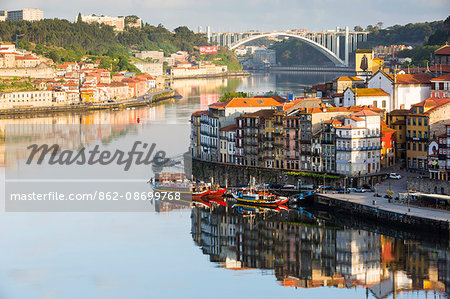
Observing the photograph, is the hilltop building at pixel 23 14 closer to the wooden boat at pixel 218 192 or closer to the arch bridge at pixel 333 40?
the arch bridge at pixel 333 40

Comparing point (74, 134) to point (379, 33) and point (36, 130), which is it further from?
point (379, 33)

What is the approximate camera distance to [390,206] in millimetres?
23266

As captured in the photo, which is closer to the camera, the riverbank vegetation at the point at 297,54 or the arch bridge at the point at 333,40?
the arch bridge at the point at 333,40

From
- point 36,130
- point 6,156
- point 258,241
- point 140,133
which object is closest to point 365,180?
point 258,241

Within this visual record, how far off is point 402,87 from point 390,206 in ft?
25.9

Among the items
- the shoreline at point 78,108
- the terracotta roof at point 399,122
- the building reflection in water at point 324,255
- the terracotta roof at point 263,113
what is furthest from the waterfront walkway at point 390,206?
the shoreline at point 78,108

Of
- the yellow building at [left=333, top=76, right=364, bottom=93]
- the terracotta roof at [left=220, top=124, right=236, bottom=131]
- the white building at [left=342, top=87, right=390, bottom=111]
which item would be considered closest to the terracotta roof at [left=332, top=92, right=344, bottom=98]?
the white building at [left=342, top=87, right=390, bottom=111]

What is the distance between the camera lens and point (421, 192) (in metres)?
24.3

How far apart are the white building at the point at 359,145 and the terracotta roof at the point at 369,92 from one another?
118 inches

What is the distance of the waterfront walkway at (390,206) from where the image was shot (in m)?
22.3

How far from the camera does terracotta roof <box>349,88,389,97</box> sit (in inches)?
1165

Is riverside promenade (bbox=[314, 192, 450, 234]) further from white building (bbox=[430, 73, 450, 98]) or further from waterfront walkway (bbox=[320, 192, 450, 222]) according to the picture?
white building (bbox=[430, 73, 450, 98])

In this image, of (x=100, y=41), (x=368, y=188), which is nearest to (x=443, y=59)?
(x=368, y=188)

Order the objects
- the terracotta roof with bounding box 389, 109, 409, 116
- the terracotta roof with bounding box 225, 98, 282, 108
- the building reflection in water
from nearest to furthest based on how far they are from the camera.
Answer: the building reflection in water < the terracotta roof with bounding box 389, 109, 409, 116 < the terracotta roof with bounding box 225, 98, 282, 108
